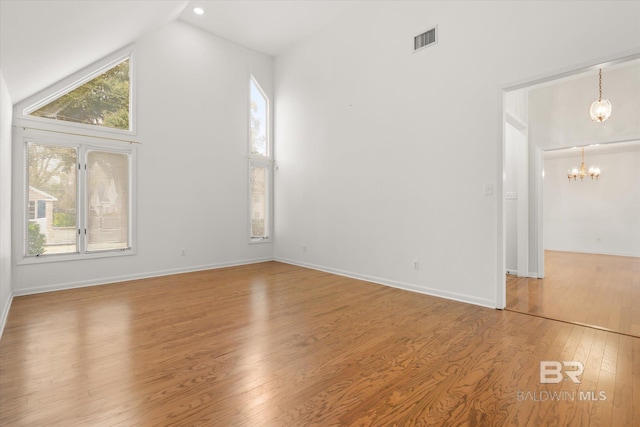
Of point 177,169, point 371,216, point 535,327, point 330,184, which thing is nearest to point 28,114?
point 177,169

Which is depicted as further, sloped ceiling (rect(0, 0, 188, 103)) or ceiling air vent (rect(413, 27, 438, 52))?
ceiling air vent (rect(413, 27, 438, 52))

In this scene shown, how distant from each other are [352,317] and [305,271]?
2446 millimetres

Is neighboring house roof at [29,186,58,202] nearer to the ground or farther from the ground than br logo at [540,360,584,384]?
farther from the ground

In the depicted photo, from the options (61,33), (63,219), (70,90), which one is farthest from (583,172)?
(63,219)

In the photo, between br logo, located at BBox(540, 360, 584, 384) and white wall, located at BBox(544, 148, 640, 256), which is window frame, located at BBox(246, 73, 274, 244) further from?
white wall, located at BBox(544, 148, 640, 256)

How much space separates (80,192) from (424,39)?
212 inches

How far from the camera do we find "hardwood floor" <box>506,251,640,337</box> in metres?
3.10

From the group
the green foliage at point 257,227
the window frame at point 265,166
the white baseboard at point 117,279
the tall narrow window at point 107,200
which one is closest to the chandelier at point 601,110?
the window frame at point 265,166

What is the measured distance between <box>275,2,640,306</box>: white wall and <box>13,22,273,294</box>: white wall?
115 cm

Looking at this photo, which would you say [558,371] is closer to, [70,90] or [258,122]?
[258,122]

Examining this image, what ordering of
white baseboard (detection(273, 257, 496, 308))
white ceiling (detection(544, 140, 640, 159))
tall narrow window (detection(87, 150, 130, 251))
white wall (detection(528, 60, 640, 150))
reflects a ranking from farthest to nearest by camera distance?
white ceiling (detection(544, 140, 640, 159)) → white wall (detection(528, 60, 640, 150)) → tall narrow window (detection(87, 150, 130, 251)) → white baseboard (detection(273, 257, 496, 308))

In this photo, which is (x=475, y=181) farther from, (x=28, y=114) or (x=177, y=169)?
(x=28, y=114)

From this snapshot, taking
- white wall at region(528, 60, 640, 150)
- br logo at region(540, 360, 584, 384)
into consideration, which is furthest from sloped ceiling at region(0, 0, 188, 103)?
white wall at region(528, 60, 640, 150)

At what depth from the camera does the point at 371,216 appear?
4.80 meters
